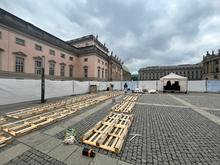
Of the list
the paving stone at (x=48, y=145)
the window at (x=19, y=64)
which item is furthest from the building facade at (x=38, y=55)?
the paving stone at (x=48, y=145)

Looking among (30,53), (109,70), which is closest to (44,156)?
(30,53)

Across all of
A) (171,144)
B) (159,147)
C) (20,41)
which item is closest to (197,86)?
(171,144)

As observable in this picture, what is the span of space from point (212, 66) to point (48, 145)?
248 ft

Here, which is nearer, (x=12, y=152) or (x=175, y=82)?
(x=12, y=152)

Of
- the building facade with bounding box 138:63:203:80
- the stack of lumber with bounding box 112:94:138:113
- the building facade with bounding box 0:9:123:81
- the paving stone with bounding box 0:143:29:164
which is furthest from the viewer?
the building facade with bounding box 138:63:203:80

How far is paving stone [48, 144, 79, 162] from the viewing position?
286 centimetres

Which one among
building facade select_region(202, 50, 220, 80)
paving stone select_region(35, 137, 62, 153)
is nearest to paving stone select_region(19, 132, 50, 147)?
paving stone select_region(35, 137, 62, 153)

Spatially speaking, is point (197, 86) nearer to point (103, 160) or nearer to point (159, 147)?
point (159, 147)

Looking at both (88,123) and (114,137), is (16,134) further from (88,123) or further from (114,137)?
(114,137)

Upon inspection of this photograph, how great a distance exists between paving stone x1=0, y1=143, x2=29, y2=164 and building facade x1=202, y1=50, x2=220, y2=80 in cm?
7250

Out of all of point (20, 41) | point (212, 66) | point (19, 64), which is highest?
point (212, 66)

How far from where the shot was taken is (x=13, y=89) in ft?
27.8

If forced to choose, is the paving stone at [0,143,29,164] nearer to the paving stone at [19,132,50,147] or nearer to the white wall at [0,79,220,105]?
the paving stone at [19,132,50,147]

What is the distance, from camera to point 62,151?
3.10m
